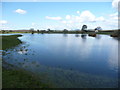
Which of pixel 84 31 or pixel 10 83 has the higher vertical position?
pixel 84 31

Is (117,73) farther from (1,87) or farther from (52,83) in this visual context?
(1,87)

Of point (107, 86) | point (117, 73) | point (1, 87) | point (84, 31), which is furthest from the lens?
point (84, 31)

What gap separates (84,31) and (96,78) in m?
172

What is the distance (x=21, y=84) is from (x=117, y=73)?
10340mm

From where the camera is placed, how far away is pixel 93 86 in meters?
7.77

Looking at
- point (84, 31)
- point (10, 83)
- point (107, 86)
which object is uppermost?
point (84, 31)

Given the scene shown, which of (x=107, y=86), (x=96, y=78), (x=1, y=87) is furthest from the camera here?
(x=96, y=78)

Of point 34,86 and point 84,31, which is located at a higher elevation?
point 84,31

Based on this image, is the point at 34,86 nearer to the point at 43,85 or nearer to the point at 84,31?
the point at 43,85

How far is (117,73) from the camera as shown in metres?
10.6

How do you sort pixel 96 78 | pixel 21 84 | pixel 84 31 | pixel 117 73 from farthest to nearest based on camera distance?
pixel 84 31 → pixel 117 73 → pixel 96 78 → pixel 21 84

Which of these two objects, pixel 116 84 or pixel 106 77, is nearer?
pixel 116 84

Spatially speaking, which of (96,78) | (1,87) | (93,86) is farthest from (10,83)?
(96,78)

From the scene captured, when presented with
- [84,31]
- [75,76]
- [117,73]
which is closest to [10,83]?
[75,76]
